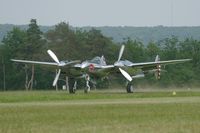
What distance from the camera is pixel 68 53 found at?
121625 mm

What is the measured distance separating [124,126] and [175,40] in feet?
412

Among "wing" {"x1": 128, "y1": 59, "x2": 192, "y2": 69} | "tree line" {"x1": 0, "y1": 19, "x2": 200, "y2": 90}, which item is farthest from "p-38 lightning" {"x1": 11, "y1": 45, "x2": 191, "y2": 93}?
"tree line" {"x1": 0, "y1": 19, "x2": 200, "y2": 90}

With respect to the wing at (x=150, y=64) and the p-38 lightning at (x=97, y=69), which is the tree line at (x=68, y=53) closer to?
the wing at (x=150, y=64)

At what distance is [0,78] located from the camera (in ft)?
405

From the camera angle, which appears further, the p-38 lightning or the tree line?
the tree line

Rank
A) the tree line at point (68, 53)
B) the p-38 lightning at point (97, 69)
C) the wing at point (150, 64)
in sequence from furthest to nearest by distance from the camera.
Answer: the tree line at point (68, 53), the wing at point (150, 64), the p-38 lightning at point (97, 69)

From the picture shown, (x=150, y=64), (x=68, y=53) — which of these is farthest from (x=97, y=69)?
(x=68, y=53)

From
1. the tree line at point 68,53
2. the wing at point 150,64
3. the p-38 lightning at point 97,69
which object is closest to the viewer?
the p-38 lightning at point 97,69

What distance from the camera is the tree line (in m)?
120

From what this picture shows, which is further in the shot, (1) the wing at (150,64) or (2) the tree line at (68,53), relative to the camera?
(2) the tree line at (68,53)

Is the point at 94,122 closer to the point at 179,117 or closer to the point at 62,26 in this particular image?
the point at 179,117

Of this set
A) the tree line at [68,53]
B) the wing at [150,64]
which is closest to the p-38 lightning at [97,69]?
the wing at [150,64]

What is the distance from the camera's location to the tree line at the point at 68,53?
12006 cm

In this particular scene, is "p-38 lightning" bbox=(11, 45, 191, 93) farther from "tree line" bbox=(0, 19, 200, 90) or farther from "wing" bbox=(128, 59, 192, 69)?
"tree line" bbox=(0, 19, 200, 90)
